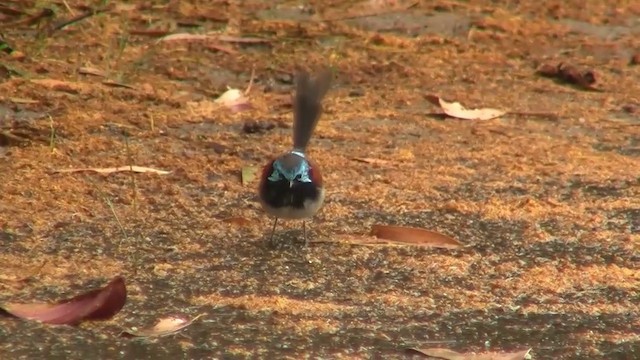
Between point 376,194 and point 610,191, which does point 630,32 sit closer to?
point 610,191

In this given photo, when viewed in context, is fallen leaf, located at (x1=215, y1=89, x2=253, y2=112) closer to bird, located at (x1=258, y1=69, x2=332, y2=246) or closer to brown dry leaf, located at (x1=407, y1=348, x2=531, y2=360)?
bird, located at (x1=258, y1=69, x2=332, y2=246)

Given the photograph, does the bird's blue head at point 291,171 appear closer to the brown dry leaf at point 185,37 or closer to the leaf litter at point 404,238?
the leaf litter at point 404,238

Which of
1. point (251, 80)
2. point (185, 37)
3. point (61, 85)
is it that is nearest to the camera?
point (61, 85)

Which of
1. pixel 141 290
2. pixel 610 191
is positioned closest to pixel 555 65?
pixel 610 191

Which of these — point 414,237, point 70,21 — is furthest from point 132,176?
point 70,21

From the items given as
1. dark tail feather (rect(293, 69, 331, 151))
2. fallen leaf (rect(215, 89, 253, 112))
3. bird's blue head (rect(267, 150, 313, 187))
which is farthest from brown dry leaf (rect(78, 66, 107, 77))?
bird's blue head (rect(267, 150, 313, 187))

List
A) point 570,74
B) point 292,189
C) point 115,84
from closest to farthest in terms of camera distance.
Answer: point 292,189 → point 115,84 → point 570,74

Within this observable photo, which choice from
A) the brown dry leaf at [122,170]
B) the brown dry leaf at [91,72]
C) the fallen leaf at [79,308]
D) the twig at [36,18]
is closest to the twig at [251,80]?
the brown dry leaf at [91,72]

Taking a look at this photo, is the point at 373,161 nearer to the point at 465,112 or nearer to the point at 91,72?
the point at 465,112
